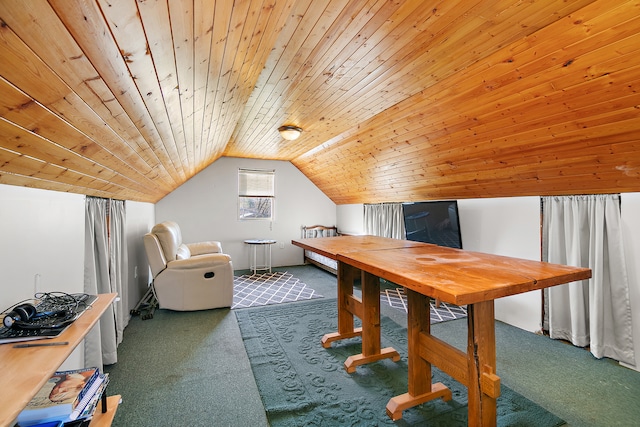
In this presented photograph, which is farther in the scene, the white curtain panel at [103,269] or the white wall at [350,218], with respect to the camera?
the white wall at [350,218]

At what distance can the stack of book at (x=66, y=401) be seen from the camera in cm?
101

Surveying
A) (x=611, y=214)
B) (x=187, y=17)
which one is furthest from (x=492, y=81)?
(x=187, y=17)

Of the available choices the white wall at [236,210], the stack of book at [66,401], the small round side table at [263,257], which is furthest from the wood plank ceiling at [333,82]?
the small round side table at [263,257]

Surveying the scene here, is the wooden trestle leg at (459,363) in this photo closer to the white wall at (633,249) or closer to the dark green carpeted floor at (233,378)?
the dark green carpeted floor at (233,378)

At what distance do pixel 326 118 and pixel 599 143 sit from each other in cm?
230

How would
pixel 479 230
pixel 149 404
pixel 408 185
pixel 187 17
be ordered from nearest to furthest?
pixel 187 17
pixel 149 404
pixel 479 230
pixel 408 185

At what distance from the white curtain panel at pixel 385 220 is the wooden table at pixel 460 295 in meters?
2.52

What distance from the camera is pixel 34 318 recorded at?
3.75 ft

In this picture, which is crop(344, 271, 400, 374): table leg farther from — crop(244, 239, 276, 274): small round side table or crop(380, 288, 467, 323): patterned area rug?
crop(244, 239, 276, 274): small round side table

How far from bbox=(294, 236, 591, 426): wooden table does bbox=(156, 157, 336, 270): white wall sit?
4.31 meters

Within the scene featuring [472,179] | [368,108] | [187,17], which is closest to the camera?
[187,17]

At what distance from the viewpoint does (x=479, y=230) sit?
3465mm

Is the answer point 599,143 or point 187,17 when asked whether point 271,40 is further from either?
point 599,143

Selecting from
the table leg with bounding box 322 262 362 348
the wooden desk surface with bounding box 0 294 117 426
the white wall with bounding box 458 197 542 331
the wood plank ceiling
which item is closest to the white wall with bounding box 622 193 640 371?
the wood plank ceiling
